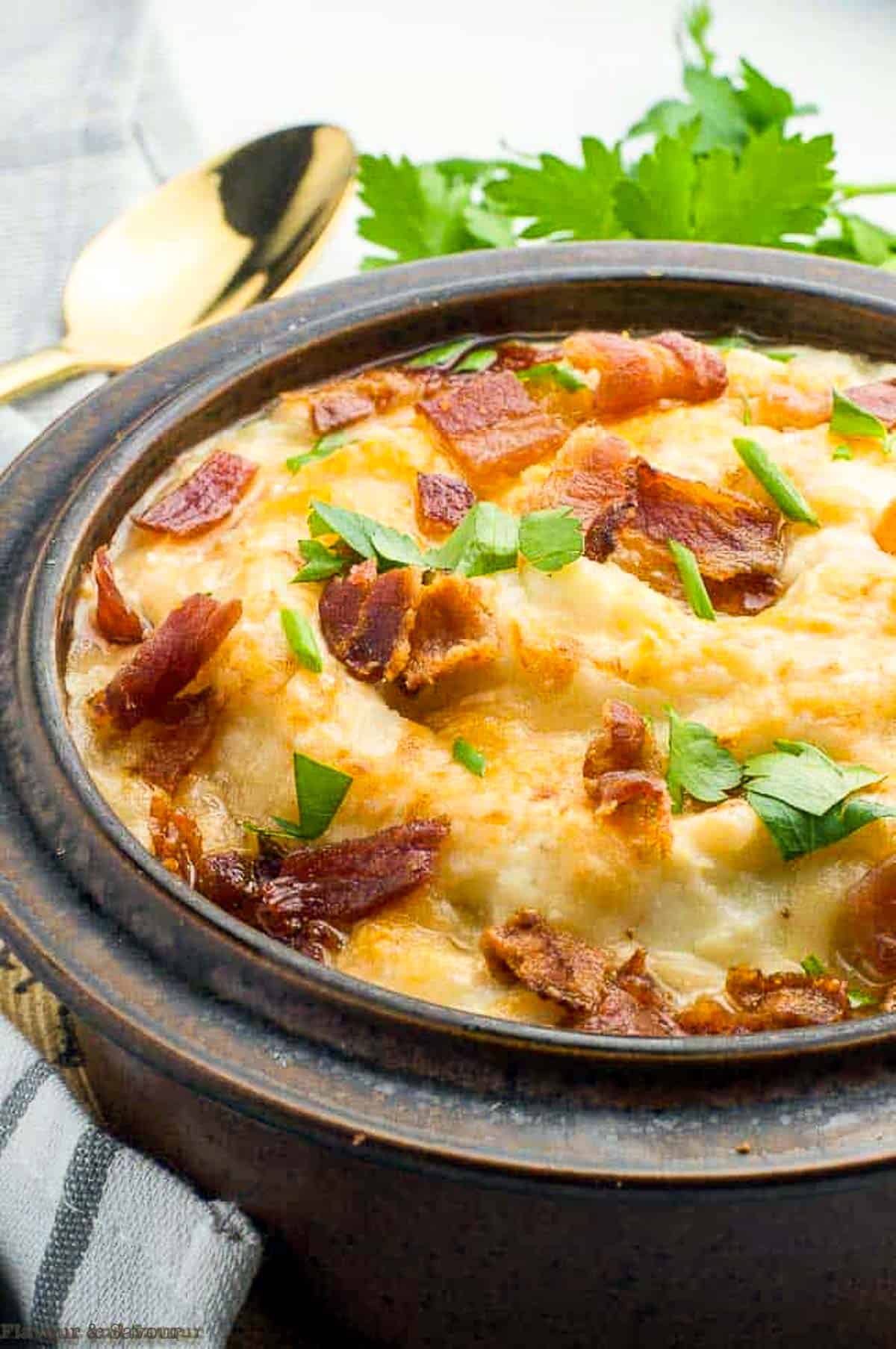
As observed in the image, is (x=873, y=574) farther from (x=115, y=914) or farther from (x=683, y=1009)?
(x=115, y=914)

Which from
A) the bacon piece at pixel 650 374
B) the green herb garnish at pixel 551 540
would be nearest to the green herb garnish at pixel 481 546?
the green herb garnish at pixel 551 540

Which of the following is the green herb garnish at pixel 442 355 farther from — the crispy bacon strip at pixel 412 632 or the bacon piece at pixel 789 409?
the crispy bacon strip at pixel 412 632

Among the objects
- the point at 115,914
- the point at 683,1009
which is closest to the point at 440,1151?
the point at 683,1009

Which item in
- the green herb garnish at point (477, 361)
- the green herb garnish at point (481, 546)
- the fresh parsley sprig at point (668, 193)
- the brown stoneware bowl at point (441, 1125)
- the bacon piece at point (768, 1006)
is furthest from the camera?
the fresh parsley sprig at point (668, 193)

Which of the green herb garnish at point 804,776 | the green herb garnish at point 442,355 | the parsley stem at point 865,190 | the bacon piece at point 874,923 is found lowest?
the parsley stem at point 865,190

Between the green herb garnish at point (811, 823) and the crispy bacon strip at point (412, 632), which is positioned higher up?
the crispy bacon strip at point (412, 632)

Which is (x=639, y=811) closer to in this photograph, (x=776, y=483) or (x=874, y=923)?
(x=874, y=923)
